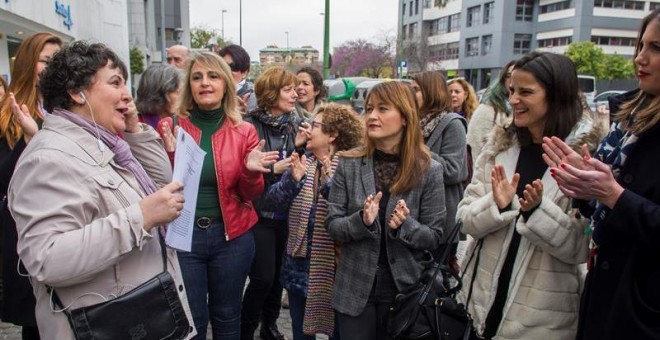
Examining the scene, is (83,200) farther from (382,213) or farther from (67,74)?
(382,213)

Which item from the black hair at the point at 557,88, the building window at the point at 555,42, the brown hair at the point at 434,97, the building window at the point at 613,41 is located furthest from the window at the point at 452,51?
the black hair at the point at 557,88

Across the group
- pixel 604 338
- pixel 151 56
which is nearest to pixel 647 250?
pixel 604 338

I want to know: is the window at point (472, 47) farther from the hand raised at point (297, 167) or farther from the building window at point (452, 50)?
the hand raised at point (297, 167)

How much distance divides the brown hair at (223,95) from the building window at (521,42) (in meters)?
53.6

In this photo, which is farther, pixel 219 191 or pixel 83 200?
pixel 219 191

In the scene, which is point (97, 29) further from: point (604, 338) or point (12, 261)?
point (604, 338)

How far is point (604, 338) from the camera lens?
1893 mm

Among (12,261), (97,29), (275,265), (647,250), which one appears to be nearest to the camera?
(647,250)

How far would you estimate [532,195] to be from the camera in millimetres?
2162

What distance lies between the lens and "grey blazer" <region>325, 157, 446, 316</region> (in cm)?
260

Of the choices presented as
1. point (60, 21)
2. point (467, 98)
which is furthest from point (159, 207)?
point (60, 21)

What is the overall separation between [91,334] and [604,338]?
1.99m

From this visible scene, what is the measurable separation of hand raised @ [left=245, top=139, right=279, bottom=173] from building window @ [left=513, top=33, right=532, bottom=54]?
5380 cm

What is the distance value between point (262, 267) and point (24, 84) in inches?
77.8
